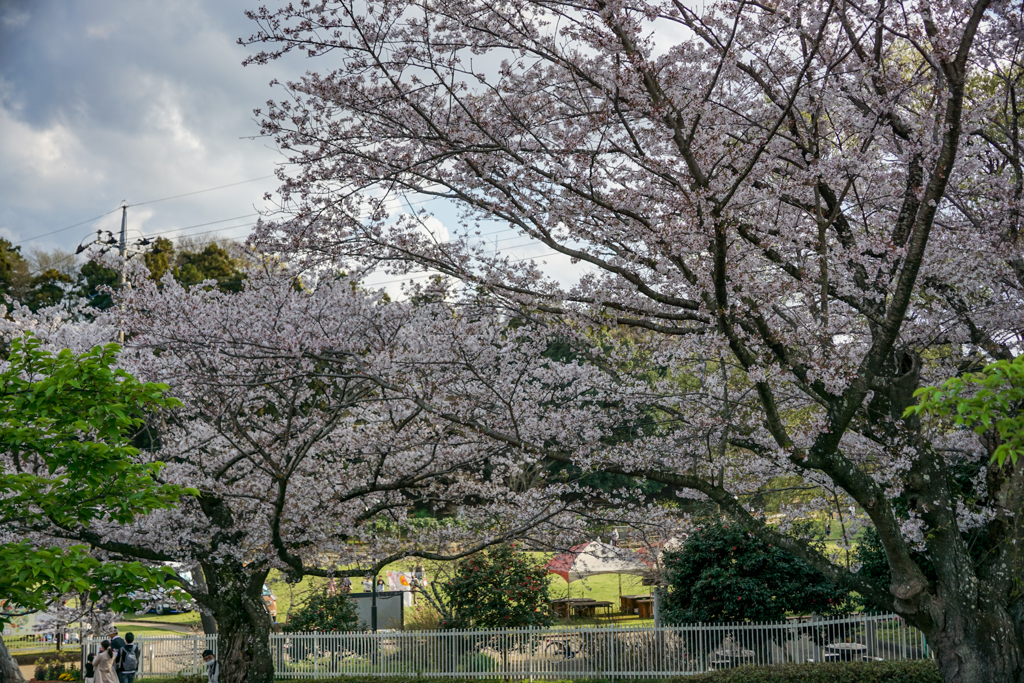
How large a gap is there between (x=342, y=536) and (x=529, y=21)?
7994 millimetres

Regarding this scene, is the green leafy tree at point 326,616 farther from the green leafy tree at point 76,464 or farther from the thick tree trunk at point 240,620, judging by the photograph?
the green leafy tree at point 76,464

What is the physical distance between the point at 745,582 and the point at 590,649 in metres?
2.95

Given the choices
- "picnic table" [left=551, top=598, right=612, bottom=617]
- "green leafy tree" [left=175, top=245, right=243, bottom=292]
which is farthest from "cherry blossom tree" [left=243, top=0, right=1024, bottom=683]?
"green leafy tree" [left=175, top=245, right=243, bottom=292]

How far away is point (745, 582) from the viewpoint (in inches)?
506

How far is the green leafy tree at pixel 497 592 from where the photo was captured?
46.0ft

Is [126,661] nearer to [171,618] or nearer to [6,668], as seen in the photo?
[6,668]

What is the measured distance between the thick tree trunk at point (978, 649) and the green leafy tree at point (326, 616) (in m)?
11.1

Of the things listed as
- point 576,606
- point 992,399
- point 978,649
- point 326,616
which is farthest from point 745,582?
point 992,399

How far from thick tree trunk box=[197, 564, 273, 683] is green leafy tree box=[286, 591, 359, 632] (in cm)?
426

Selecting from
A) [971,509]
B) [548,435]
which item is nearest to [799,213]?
[548,435]

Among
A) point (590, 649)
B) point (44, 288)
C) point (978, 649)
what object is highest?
point (44, 288)

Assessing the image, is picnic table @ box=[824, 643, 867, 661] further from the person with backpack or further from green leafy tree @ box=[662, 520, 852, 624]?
the person with backpack

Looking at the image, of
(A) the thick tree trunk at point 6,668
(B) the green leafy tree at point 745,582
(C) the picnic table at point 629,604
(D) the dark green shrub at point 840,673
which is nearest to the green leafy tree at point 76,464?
(A) the thick tree trunk at point 6,668

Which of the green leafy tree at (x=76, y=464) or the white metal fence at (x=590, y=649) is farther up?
the green leafy tree at (x=76, y=464)
